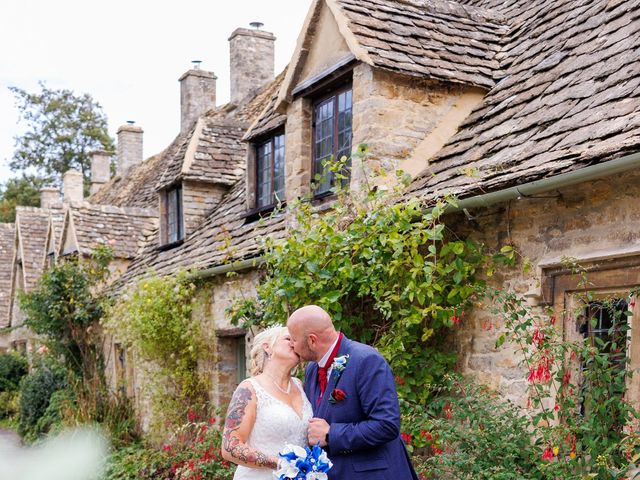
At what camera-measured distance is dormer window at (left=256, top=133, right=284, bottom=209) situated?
1247cm

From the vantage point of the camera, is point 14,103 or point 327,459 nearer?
→ point 327,459

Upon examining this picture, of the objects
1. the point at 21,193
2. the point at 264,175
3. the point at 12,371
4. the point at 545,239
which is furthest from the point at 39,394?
the point at 21,193

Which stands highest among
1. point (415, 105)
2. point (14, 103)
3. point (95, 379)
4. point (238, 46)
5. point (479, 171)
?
point (14, 103)

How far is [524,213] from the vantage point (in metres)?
6.89

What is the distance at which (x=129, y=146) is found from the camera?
2983cm

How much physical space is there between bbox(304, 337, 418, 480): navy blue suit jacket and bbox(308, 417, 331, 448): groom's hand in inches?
1.6

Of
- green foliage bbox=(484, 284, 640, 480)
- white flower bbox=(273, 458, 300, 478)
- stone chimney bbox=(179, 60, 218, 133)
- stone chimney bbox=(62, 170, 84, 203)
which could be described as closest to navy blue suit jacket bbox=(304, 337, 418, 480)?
white flower bbox=(273, 458, 300, 478)

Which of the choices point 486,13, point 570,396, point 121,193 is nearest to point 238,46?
point 121,193

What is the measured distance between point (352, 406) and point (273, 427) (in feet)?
1.74

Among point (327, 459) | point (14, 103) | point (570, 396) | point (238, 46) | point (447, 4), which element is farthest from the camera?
point (14, 103)

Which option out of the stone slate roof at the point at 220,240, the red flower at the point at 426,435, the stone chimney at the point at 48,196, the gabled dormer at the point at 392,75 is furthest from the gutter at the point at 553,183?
the stone chimney at the point at 48,196

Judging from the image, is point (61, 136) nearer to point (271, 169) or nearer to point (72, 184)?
point (72, 184)

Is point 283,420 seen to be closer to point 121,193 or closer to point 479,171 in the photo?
point 479,171

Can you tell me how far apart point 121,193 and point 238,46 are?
738 centimetres
